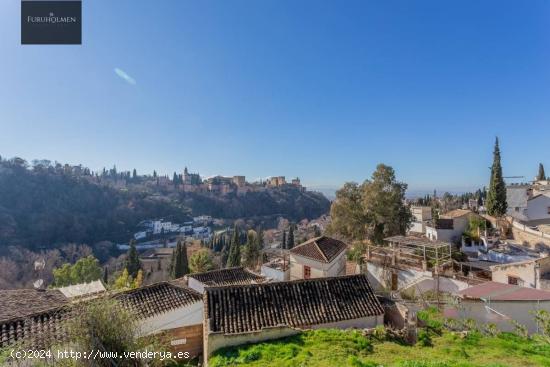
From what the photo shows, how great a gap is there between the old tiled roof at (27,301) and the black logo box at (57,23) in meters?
9.59

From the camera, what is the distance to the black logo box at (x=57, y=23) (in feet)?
29.5

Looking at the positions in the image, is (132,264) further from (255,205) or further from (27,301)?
(255,205)

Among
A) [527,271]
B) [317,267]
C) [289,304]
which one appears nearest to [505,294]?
[527,271]

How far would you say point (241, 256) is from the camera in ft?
138

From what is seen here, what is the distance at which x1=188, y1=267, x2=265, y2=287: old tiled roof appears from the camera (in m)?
18.4

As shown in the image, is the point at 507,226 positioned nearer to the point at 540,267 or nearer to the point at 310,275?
the point at 540,267

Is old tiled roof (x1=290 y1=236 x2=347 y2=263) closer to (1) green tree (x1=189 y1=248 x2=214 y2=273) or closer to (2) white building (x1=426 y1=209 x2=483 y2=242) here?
(2) white building (x1=426 y1=209 x2=483 y2=242)

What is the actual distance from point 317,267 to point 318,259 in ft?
1.65

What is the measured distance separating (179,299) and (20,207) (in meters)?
80.8

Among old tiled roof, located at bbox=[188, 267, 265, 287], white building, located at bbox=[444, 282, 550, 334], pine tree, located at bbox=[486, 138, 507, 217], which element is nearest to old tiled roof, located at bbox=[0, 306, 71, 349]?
old tiled roof, located at bbox=[188, 267, 265, 287]

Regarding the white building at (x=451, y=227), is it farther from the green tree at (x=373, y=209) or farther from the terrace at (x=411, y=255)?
the terrace at (x=411, y=255)

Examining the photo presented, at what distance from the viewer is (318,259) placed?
708 inches

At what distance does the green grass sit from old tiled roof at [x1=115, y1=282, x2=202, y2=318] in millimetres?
4577

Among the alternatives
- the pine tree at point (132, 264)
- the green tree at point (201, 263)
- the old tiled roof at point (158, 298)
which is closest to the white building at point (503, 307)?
the old tiled roof at point (158, 298)
